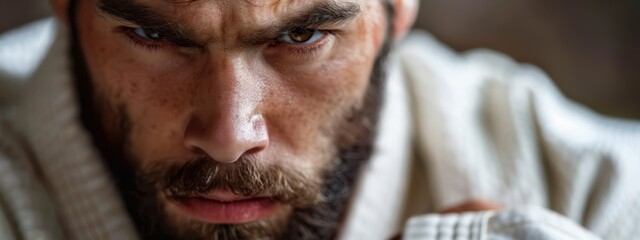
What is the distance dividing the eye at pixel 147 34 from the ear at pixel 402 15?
27 cm

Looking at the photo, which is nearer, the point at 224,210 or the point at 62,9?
the point at 224,210

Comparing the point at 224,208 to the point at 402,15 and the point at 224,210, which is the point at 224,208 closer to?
the point at 224,210

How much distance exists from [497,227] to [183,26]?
0.32m

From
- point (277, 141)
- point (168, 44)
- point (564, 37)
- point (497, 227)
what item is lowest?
point (564, 37)

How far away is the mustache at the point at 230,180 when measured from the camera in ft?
2.89

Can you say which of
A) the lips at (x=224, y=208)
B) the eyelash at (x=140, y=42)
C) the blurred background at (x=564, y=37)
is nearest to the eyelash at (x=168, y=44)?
the eyelash at (x=140, y=42)

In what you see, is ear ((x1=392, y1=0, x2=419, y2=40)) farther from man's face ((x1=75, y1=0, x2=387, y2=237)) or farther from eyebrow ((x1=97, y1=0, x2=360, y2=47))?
eyebrow ((x1=97, y1=0, x2=360, y2=47))

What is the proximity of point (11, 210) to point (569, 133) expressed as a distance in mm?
627

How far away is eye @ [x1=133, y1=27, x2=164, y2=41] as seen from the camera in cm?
89

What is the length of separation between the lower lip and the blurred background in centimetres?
87

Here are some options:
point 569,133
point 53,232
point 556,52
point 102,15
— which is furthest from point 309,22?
point 556,52

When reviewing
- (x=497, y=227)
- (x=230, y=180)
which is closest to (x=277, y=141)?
(x=230, y=180)

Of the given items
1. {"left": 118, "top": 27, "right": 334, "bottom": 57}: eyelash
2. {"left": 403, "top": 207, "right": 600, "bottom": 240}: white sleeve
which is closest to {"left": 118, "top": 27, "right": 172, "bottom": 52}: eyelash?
{"left": 118, "top": 27, "right": 334, "bottom": 57}: eyelash

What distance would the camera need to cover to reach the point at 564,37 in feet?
5.71
